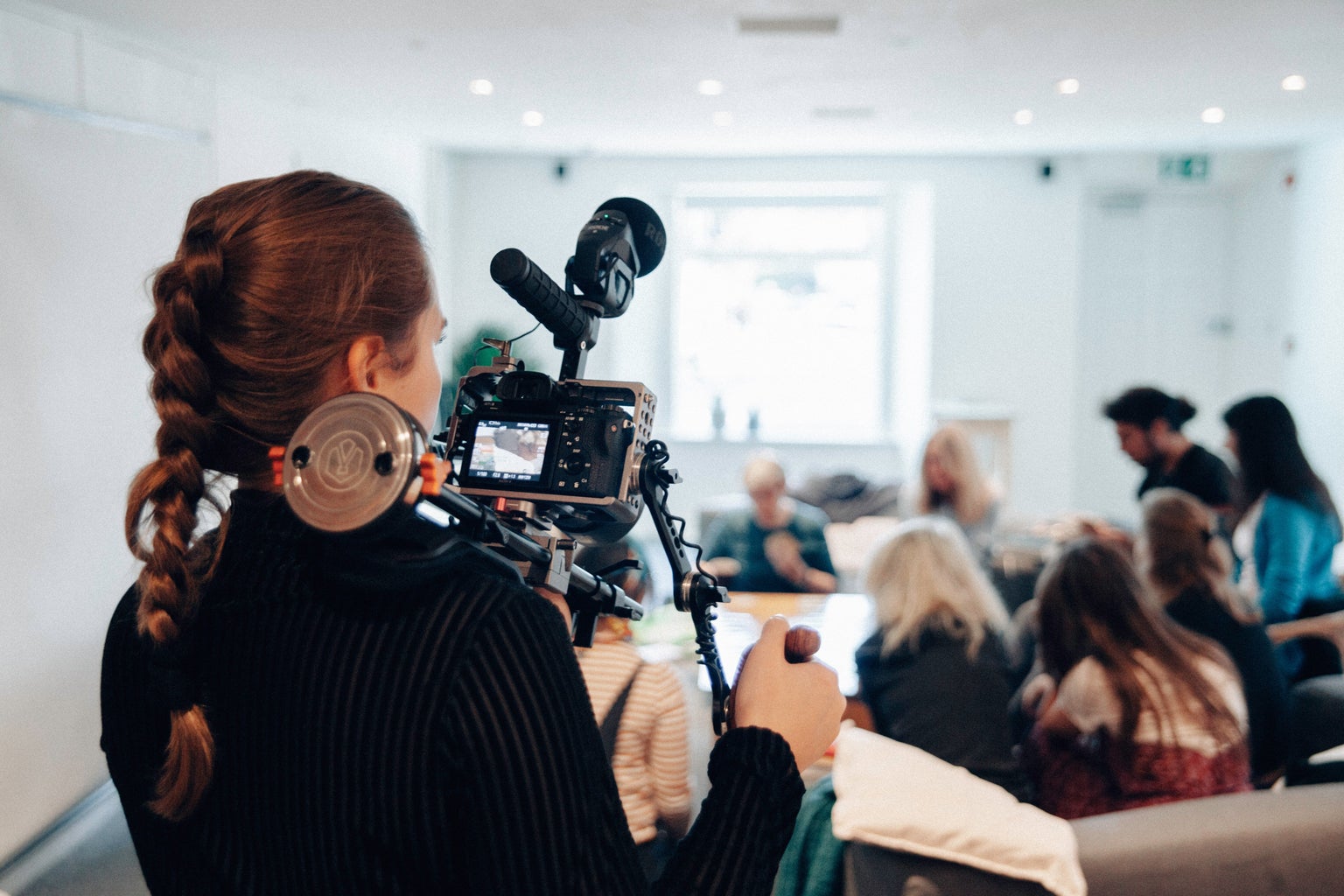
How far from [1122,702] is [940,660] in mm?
379

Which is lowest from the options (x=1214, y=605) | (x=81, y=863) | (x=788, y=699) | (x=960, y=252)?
(x=81, y=863)

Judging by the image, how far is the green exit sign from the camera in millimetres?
6383

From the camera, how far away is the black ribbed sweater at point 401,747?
1.81ft

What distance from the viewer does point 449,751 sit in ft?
1.81

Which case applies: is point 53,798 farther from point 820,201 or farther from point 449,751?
point 820,201

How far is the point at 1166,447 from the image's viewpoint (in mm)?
3641

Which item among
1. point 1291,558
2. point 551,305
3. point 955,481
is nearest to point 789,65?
point 955,481

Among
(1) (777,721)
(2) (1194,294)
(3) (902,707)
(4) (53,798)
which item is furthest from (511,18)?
(2) (1194,294)

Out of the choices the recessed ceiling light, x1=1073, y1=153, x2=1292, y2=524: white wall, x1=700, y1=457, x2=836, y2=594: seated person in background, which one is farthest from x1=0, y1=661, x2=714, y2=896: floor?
x1=1073, y1=153, x2=1292, y2=524: white wall

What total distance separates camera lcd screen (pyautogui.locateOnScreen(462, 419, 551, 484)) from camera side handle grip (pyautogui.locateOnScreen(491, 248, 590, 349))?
0.31 feet

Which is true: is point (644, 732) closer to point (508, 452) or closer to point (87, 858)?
point (508, 452)

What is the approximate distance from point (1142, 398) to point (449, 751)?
365 centimetres

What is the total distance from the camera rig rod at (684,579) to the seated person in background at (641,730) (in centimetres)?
103

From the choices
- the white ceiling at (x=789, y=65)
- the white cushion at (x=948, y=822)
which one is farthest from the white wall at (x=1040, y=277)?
the white cushion at (x=948, y=822)
